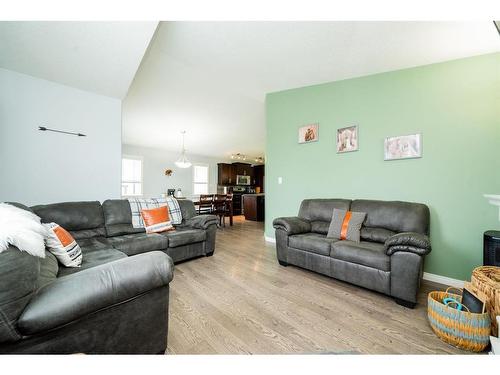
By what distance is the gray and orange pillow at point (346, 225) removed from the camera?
2400 mm

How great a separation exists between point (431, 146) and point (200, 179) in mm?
7197

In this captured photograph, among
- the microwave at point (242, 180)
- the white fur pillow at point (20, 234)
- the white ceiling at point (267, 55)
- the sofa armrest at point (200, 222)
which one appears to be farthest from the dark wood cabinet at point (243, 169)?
the white fur pillow at point (20, 234)

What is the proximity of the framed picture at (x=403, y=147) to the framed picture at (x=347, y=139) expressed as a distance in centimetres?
39

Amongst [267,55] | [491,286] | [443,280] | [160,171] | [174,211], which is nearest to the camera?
[491,286]

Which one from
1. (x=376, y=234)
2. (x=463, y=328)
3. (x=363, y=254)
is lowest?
(x=463, y=328)

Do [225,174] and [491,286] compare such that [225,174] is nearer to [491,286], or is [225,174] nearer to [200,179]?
[200,179]

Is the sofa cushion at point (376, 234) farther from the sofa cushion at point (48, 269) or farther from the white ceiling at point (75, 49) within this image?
the white ceiling at point (75, 49)

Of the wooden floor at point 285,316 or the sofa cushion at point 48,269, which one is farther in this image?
the wooden floor at point 285,316

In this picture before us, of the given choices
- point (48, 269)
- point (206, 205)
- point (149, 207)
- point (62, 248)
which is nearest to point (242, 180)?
point (206, 205)

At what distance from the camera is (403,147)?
8.46 ft

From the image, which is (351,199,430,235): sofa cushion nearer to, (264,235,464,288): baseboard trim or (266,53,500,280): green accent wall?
(266,53,500,280): green accent wall
